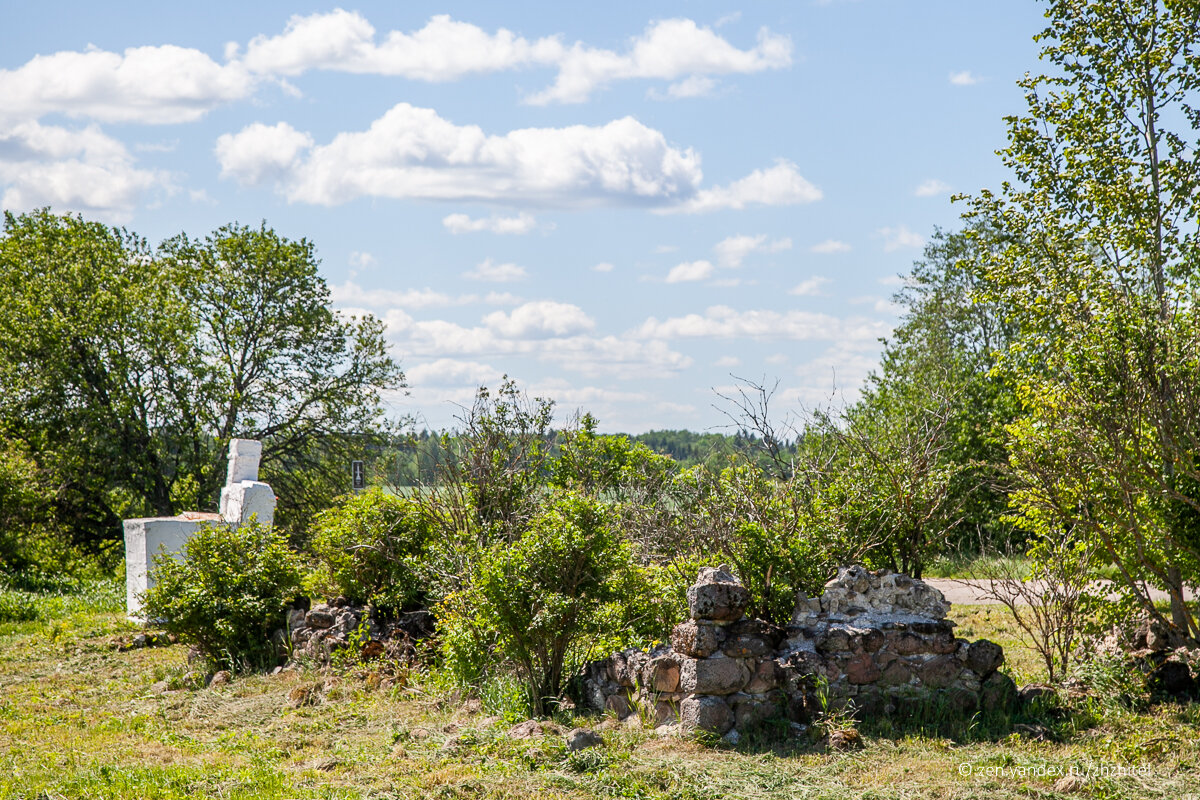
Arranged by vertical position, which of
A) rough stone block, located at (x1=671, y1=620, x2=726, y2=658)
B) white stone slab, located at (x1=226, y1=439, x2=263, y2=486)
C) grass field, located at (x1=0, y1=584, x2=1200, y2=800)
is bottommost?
grass field, located at (x1=0, y1=584, x2=1200, y2=800)

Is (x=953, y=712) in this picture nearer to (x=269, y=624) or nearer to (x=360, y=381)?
(x=269, y=624)

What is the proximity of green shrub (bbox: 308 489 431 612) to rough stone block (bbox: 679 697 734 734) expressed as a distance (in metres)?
4.28

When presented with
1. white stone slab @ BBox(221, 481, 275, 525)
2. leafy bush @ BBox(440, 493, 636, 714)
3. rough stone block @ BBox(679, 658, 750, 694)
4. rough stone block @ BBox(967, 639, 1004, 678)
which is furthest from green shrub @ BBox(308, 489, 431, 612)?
rough stone block @ BBox(967, 639, 1004, 678)

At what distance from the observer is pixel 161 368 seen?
23.5 meters

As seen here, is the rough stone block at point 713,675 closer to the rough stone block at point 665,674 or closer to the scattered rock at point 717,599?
the rough stone block at point 665,674

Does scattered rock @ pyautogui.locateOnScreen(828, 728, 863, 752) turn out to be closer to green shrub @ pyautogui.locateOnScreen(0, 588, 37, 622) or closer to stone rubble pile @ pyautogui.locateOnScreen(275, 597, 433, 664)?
stone rubble pile @ pyautogui.locateOnScreen(275, 597, 433, 664)

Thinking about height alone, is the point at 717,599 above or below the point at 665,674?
above

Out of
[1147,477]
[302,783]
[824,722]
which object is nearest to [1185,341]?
[1147,477]

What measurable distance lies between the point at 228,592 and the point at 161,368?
1461cm

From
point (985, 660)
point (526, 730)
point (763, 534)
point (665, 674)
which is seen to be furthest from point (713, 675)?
point (985, 660)

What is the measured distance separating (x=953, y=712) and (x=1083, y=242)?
4992 millimetres

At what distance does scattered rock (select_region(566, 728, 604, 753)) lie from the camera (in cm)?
652

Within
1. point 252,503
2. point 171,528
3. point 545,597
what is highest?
point 252,503

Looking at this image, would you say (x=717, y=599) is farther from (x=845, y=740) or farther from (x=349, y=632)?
(x=349, y=632)
